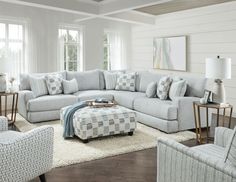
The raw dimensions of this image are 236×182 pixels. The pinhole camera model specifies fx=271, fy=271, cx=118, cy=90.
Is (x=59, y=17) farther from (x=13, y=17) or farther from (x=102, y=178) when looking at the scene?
(x=102, y=178)

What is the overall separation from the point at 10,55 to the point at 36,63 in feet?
2.26

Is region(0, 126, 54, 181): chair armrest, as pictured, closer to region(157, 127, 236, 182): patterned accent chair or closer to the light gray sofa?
region(157, 127, 236, 182): patterned accent chair

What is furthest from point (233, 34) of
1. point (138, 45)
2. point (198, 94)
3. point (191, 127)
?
point (138, 45)

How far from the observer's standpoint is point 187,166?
1.82 metres

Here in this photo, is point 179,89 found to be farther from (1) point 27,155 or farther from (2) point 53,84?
(1) point 27,155

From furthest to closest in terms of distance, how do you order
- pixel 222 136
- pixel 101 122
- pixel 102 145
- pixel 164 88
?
pixel 164 88
pixel 101 122
pixel 102 145
pixel 222 136

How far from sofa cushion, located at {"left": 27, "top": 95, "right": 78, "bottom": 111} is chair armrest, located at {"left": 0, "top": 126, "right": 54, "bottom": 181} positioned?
263cm

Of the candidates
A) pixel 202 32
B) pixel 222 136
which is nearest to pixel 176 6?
pixel 202 32

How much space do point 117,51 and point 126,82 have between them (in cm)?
316

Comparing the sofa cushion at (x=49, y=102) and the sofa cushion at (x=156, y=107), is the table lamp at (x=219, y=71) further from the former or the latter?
the sofa cushion at (x=49, y=102)

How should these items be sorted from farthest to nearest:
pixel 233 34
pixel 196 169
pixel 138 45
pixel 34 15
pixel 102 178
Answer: pixel 138 45
pixel 34 15
pixel 233 34
pixel 102 178
pixel 196 169

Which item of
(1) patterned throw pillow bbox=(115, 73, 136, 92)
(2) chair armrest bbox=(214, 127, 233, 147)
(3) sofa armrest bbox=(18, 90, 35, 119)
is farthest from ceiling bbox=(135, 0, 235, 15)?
(2) chair armrest bbox=(214, 127, 233, 147)

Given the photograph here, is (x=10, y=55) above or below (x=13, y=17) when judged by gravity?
below

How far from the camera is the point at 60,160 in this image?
329 centimetres
